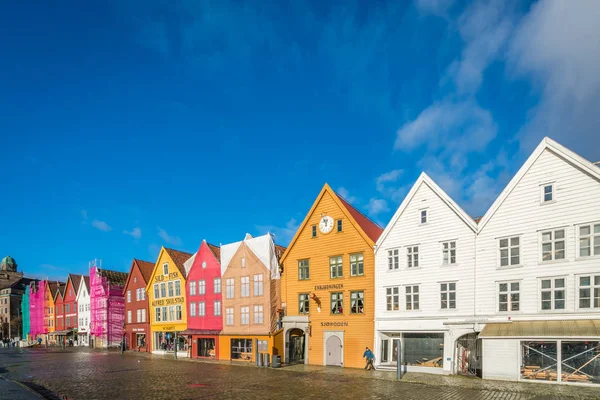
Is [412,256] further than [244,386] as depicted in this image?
Yes

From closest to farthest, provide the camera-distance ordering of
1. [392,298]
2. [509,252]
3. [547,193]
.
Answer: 1. [547,193]
2. [509,252]
3. [392,298]

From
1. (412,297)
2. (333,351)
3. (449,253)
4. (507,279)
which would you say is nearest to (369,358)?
(333,351)

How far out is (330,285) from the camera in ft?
117

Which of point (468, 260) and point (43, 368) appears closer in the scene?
point (468, 260)

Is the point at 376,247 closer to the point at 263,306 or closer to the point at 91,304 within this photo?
the point at 263,306

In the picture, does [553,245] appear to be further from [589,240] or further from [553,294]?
[553,294]

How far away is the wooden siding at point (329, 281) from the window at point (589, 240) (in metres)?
14.0

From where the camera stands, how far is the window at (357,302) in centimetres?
3347

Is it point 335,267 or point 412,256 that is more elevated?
point 412,256

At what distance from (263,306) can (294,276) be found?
429 centimetres

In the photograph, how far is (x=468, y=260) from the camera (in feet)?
92.6

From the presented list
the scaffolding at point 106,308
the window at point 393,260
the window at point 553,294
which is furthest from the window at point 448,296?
the scaffolding at point 106,308

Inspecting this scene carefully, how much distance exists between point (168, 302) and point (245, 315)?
14525 millimetres

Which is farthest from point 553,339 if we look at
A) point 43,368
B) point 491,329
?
point 43,368
